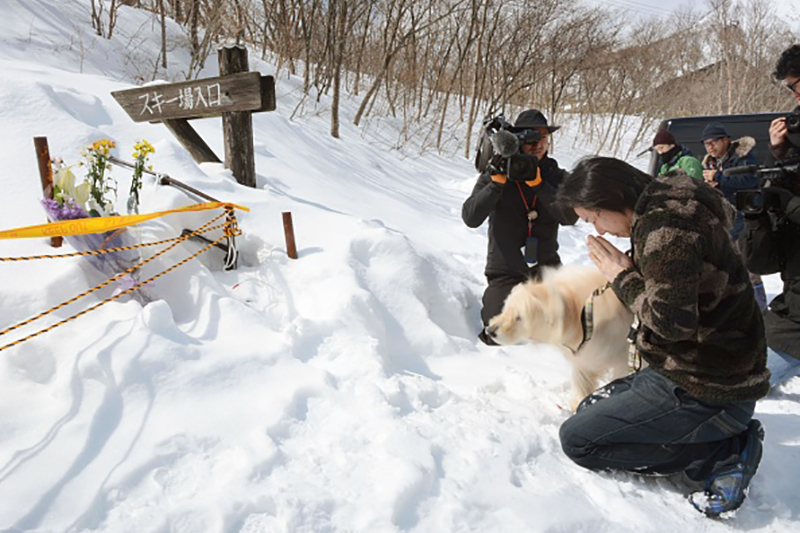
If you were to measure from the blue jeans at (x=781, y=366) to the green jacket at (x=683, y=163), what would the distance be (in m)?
2.09

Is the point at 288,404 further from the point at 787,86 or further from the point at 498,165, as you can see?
the point at 787,86

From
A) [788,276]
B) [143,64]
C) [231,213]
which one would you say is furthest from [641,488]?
[143,64]

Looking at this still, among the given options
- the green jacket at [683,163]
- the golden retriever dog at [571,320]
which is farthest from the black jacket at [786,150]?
the green jacket at [683,163]

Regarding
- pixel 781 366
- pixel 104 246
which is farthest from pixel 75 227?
pixel 781 366

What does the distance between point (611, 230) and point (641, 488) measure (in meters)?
1.03

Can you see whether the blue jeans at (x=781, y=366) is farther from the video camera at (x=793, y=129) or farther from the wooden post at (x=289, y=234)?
the wooden post at (x=289, y=234)

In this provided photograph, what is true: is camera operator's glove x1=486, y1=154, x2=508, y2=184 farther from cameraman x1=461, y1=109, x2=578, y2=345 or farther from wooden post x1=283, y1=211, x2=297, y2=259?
wooden post x1=283, y1=211, x2=297, y2=259

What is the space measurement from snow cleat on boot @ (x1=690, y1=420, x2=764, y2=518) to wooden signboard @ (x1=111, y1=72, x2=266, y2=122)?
3.88 metres

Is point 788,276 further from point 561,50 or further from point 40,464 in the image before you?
point 561,50

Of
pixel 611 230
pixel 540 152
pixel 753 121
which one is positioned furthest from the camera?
pixel 753 121

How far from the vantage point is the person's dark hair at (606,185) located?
178 cm

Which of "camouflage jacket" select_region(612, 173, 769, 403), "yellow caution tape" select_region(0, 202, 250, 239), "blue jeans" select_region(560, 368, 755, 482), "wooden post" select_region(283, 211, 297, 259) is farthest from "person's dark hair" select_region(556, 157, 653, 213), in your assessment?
"yellow caution tape" select_region(0, 202, 250, 239)

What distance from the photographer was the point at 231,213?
3223 mm

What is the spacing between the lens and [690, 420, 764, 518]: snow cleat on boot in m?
1.77
